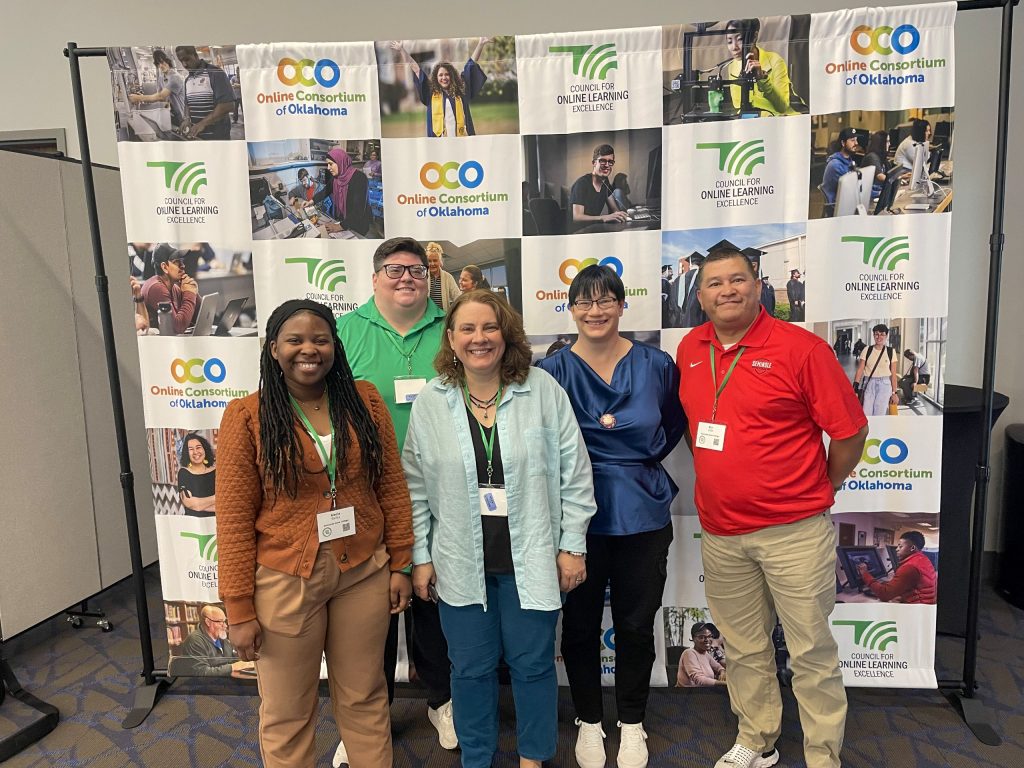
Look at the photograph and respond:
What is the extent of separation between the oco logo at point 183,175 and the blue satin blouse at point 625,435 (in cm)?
169

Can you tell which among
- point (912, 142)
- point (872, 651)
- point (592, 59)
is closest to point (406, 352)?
point (592, 59)

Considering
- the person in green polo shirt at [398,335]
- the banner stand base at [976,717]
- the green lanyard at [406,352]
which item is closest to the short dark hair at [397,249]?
the person in green polo shirt at [398,335]

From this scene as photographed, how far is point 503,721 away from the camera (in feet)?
7.87

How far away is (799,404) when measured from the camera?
1833mm

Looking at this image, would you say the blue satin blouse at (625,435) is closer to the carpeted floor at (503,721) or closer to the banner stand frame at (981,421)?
the carpeted floor at (503,721)

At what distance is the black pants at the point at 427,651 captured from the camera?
2.19 m

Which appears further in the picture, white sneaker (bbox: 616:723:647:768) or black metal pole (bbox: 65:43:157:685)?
black metal pole (bbox: 65:43:157:685)

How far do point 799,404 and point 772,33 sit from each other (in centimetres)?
143

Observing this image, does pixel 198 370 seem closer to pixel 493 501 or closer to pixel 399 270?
pixel 399 270

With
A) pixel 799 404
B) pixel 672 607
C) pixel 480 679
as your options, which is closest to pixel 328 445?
pixel 480 679

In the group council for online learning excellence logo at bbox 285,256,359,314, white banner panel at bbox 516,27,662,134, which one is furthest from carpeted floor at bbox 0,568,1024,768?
white banner panel at bbox 516,27,662,134

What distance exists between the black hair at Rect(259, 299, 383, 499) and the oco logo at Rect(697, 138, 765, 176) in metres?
1.61

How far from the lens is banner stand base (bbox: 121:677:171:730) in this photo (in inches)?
95.1

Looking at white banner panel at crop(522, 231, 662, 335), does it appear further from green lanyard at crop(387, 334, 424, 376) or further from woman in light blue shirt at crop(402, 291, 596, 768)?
woman in light blue shirt at crop(402, 291, 596, 768)
